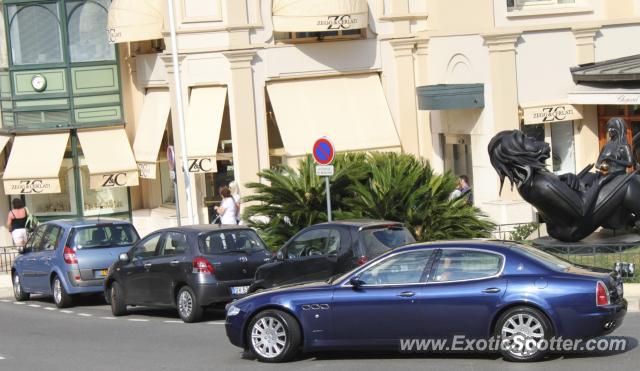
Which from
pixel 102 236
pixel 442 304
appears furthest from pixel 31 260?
pixel 442 304

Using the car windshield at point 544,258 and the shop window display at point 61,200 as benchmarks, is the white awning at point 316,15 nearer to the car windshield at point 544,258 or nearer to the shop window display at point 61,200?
the shop window display at point 61,200

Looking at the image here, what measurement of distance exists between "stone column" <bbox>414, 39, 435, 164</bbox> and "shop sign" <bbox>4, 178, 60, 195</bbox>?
9.61m

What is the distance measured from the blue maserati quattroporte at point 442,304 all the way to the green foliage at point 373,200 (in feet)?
33.1

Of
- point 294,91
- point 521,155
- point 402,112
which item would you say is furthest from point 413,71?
point 521,155

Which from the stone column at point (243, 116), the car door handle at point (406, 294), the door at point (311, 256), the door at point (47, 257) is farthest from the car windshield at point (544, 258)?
the stone column at point (243, 116)

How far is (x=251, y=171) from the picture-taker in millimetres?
31141

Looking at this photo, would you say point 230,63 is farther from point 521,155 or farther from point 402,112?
point 521,155

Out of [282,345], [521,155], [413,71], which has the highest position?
[413,71]

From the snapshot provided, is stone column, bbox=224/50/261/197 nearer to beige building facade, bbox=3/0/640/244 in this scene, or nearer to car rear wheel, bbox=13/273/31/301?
beige building facade, bbox=3/0/640/244

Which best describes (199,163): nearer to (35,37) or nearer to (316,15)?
(316,15)

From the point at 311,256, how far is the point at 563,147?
13.0 metres

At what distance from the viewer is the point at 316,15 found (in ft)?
99.6

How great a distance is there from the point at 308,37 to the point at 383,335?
61.2ft

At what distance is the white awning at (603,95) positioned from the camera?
2764 centimetres
